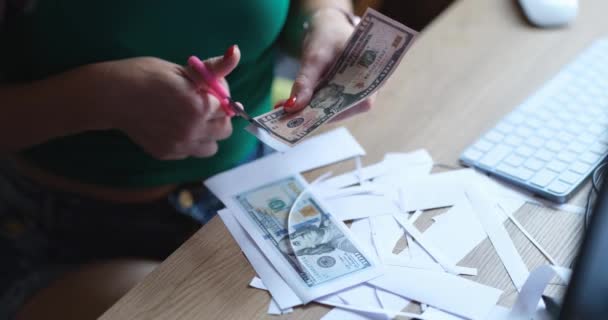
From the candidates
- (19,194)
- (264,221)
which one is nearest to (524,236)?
(264,221)

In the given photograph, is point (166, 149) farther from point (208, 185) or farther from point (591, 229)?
point (591, 229)

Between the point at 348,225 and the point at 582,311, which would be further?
the point at 348,225

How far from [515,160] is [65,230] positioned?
726 millimetres

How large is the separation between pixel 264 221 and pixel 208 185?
11 cm

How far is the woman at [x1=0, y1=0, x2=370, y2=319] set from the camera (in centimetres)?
81

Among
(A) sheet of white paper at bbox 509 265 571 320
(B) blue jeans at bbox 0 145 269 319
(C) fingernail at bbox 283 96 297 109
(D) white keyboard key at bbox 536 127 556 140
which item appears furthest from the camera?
(B) blue jeans at bbox 0 145 269 319

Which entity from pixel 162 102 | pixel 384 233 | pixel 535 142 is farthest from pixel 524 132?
pixel 162 102

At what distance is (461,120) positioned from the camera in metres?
0.91

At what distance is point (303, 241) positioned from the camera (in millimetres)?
729

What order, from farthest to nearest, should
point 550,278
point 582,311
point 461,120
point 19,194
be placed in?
Answer: point 19,194, point 461,120, point 550,278, point 582,311

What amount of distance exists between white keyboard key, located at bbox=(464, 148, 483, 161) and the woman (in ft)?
0.51

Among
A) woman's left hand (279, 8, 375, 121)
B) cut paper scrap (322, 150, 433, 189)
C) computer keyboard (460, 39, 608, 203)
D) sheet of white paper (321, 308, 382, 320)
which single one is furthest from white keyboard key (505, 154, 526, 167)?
sheet of white paper (321, 308, 382, 320)

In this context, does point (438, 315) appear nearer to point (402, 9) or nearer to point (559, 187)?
point (559, 187)

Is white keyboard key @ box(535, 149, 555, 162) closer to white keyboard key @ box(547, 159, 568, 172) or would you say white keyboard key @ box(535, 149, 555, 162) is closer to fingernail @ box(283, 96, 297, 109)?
white keyboard key @ box(547, 159, 568, 172)
